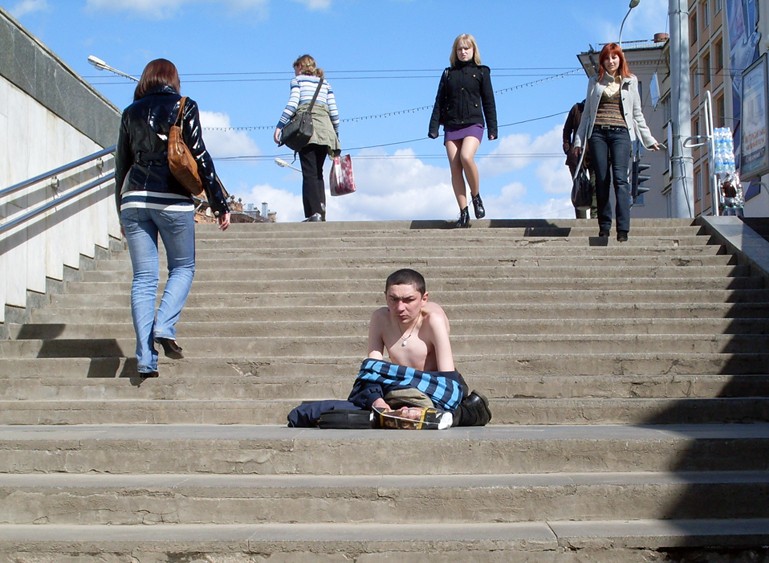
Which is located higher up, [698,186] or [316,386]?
[698,186]

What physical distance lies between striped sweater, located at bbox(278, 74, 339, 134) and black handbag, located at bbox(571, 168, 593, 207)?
111 inches

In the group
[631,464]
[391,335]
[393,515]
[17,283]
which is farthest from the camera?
[17,283]

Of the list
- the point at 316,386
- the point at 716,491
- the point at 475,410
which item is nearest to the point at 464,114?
the point at 316,386

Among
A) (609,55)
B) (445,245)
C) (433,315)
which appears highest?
(609,55)

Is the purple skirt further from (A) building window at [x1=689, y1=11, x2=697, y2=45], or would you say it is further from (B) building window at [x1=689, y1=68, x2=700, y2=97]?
(A) building window at [x1=689, y1=11, x2=697, y2=45]

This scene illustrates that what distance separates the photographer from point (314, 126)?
10.8m

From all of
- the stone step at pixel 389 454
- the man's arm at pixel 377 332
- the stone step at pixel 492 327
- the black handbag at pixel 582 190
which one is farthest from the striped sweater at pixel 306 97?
the stone step at pixel 389 454

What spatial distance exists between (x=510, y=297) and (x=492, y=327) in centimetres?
78

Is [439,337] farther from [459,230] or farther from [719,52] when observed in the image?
[719,52]

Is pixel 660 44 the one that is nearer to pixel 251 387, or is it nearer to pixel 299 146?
pixel 299 146

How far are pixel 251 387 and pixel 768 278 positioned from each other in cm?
433

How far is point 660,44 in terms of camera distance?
200ft

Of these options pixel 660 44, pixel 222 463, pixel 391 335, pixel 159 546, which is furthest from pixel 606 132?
pixel 660 44

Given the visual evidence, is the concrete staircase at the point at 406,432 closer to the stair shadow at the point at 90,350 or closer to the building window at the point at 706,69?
the stair shadow at the point at 90,350
